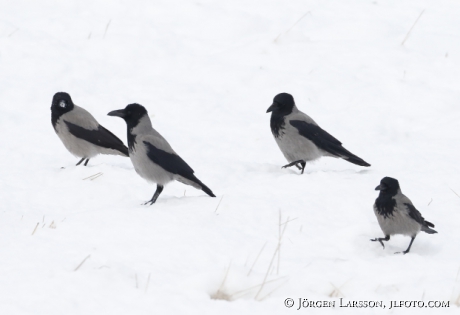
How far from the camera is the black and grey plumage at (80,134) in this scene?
928cm

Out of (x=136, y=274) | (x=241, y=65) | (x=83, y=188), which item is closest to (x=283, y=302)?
(x=136, y=274)

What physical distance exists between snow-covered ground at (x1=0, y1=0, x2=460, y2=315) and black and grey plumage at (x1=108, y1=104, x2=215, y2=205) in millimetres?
275

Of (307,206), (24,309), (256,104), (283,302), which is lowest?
(256,104)

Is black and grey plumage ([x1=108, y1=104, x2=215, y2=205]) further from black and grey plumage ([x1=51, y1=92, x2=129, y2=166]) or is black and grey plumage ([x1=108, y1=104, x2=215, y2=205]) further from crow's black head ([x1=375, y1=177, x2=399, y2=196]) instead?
crow's black head ([x1=375, y1=177, x2=399, y2=196])

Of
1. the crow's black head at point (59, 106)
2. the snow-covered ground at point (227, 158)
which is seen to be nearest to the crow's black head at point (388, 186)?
the snow-covered ground at point (227, 158)

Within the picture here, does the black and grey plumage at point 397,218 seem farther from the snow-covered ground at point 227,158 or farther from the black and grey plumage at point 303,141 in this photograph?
the black and grey plumage at point 303,141

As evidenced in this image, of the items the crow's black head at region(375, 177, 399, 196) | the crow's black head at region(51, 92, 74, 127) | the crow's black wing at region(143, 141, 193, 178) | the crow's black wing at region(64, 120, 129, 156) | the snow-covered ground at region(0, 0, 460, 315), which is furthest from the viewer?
the crow's black head at region(51, 92, 74, 127)

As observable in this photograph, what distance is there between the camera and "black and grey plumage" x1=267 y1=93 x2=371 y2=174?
30.9ft

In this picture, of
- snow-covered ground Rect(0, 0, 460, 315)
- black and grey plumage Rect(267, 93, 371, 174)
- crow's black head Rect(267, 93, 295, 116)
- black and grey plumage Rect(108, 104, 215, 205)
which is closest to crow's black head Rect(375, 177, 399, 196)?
snow-covered ground Rect(0, 0, 460, 315)

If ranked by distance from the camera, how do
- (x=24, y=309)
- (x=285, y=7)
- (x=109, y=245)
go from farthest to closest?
(x=285, y=7) < (x=109, y=245) < (x=24, y=309)

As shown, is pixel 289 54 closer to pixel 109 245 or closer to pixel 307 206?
pixel 307 206

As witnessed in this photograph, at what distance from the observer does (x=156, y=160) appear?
7438 mm

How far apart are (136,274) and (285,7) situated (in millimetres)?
11485

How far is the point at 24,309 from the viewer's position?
4113mm
